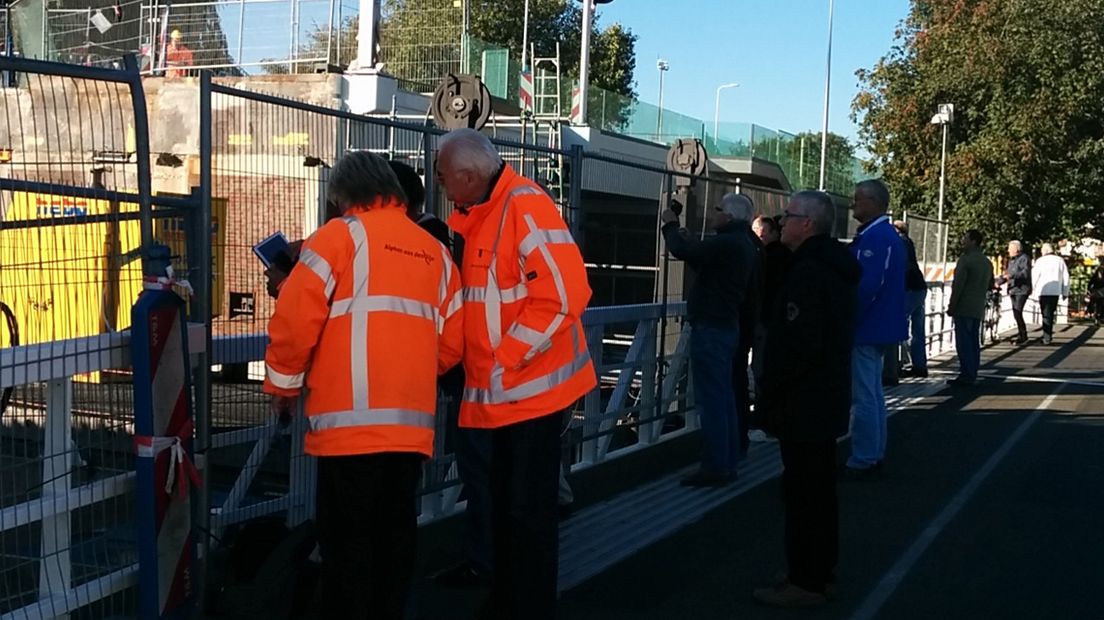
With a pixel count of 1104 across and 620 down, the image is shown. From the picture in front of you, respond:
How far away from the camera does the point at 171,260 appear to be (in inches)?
201

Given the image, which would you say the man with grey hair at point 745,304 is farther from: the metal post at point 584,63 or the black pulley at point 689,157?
the metal post at point 584,63

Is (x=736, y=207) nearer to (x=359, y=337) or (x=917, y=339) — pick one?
(x=359, y=337)

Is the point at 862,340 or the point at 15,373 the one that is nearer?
the point at 15,373

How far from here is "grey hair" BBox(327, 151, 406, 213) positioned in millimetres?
4656

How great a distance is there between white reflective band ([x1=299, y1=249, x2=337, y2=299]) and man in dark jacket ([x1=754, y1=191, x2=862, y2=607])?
8.26ft

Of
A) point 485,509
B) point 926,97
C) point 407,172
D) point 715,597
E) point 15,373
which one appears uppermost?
point 926,97

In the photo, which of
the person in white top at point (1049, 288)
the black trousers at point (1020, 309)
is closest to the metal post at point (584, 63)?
the black trousers at point (1020, 309)

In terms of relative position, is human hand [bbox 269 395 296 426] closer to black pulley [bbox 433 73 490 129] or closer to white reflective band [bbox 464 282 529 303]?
white reflective band [bbox 464 282 529 303]

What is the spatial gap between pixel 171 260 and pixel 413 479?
131 cm

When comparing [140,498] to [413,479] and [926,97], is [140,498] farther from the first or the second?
[926,97]

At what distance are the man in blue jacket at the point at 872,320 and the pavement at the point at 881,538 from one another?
295 millimetres

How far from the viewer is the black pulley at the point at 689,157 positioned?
44.6 feet

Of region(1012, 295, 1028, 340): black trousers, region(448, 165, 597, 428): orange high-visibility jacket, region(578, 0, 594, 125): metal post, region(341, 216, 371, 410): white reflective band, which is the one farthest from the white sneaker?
Result: region(578, 0, 594, 125): metal post

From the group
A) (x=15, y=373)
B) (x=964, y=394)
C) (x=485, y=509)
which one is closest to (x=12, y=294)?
(x=15, y=373)
